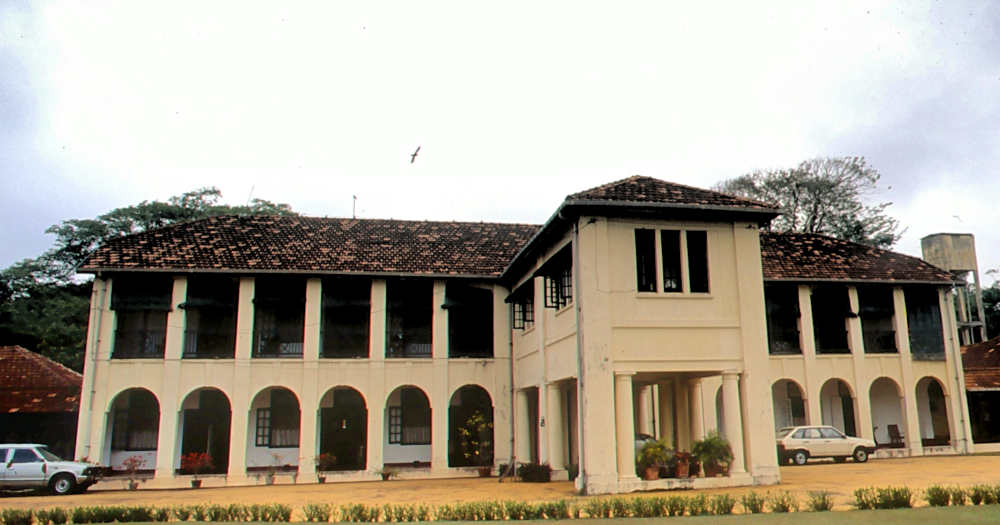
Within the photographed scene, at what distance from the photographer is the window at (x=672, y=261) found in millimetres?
15500

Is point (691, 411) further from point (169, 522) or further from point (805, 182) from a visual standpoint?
point (805, 182)

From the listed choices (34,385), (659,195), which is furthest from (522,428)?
(34,385)

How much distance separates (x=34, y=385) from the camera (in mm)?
23266

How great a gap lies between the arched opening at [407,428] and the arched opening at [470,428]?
0.77 m

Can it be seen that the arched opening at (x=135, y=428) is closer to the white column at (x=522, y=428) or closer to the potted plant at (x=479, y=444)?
the potted plant at (x=479, y=444)

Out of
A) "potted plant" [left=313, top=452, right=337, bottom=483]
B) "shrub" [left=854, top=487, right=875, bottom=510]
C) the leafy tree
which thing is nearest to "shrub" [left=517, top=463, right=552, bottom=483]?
"potted plant" [left=313, top=452, right=337, bottom=483]

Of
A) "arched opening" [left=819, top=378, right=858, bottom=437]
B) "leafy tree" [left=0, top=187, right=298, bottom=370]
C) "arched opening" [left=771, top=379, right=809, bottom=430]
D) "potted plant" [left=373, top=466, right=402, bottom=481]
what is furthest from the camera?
"leafy tree" [left=0, top=187, right=298, bottom=370]

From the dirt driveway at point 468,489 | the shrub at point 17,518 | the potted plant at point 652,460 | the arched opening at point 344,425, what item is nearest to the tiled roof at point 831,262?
the dirt driveway at point 468,489

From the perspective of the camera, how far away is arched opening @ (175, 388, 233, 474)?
23219 mm

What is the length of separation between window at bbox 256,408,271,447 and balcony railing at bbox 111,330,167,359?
3440 mm

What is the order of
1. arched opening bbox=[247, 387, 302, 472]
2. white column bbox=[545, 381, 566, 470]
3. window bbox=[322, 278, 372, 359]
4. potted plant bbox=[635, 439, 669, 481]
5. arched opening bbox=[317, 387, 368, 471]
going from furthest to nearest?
arched opening bbox=[317, 387, 368, 471] → arched opening bbox=[247, 387, 302, 472] → window bbox=[322, 278, 372, 359] → white column bbox=[545, 381, 566, 470] → potted plant bbox=[635, 439, 669, 481]

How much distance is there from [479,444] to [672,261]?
382 inches

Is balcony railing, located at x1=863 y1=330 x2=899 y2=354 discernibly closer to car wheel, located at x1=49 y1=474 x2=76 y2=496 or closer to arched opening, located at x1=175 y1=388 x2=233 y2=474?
arched opening, located at x1=175 y1=388 x2=233 y2=474

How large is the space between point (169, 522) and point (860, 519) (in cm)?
888
